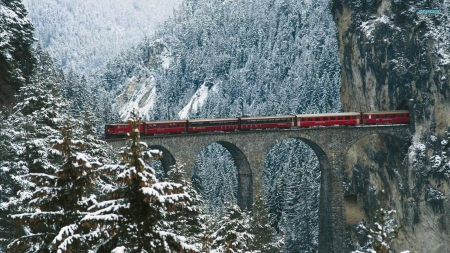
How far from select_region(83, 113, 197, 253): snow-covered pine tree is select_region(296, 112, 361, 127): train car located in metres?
45.3

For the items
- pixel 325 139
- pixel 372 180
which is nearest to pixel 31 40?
pixel 325 139

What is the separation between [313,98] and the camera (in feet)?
465

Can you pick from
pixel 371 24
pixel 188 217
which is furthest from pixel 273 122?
pixel 188 217

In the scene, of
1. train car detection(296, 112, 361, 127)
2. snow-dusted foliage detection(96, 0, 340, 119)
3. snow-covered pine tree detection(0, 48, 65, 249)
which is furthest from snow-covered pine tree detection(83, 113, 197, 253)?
snow-dusted foliage detection(96, 0, 340, 119)

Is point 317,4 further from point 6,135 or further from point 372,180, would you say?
point 6,135

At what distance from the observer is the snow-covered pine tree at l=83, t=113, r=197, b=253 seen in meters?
11.8

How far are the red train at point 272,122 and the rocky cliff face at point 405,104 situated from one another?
362 cm

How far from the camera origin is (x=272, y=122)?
5672 cm

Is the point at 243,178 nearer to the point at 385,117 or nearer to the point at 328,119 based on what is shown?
the point at 328,119

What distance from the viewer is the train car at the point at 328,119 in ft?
187

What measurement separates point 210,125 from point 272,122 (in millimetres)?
7153

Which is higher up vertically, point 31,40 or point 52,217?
point 31,40

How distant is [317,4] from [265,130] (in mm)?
132010

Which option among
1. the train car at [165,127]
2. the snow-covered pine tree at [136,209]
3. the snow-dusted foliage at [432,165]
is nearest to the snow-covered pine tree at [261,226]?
the train car at [165,127]
